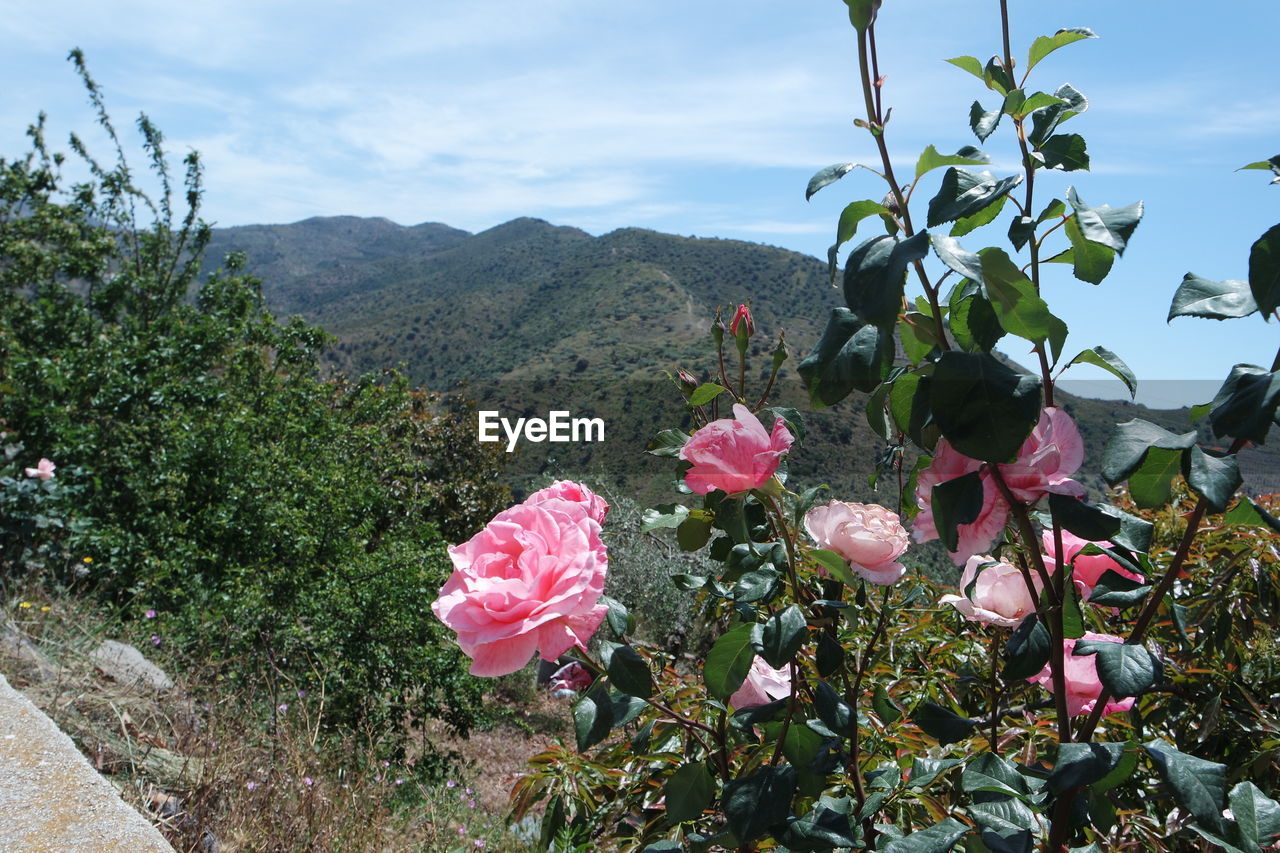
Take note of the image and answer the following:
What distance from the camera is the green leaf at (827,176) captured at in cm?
75

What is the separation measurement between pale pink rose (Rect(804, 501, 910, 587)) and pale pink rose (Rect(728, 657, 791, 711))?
19 centimetres

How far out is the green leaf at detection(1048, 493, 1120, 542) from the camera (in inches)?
27.4

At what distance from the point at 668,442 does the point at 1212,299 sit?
531 mm

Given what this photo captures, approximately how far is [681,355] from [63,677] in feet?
83.4

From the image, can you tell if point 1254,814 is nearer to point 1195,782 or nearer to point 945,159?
point 1195,782

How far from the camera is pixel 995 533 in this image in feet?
2.42

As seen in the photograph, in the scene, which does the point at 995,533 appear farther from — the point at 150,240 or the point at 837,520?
the point at 150,240

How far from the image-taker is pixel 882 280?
0.65 meters

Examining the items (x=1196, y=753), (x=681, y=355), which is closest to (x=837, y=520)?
(x=1196, y=753)

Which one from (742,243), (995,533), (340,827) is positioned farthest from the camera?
(742,243)

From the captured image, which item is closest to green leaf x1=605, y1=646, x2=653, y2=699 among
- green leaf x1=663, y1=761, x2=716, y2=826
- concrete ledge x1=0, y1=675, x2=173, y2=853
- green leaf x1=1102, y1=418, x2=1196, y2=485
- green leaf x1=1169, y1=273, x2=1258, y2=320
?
green leaf x1=663, y1=761, x2=716, y2=826

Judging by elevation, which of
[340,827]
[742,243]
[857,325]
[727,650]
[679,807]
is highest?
[742,243]

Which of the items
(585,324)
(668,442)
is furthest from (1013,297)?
(585,324)

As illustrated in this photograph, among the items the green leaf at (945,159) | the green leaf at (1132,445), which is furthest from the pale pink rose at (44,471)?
the green leaf at (1132,445)
